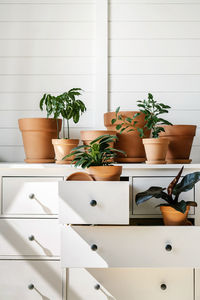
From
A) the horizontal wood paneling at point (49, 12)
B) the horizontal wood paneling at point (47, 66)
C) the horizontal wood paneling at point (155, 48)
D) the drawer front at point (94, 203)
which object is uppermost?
the horizontal wood paneling at point (49, 12)

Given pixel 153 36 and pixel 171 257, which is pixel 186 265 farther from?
pixel 153 36

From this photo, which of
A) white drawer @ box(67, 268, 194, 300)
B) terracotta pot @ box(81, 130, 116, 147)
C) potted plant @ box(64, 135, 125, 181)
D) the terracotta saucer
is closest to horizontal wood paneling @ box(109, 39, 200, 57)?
terracotta pot @ box(81, 130, 116, 147)

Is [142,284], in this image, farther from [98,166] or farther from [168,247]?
[98,166]

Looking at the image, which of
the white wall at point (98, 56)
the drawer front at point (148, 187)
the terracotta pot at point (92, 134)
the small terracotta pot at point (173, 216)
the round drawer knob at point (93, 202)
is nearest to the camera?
the round drawer knob at point (93, 202)

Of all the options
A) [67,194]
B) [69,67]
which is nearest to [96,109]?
[69,67]

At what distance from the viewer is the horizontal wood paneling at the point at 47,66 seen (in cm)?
174

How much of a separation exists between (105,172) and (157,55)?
0.90m

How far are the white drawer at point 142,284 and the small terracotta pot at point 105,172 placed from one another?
0.42 m

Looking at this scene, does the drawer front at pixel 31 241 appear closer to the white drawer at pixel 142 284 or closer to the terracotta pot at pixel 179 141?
the white drawer at pixel 142 284

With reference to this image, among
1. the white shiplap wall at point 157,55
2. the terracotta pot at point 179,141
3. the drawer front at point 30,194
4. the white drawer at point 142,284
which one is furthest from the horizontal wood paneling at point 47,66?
the white drawer at point 142,284

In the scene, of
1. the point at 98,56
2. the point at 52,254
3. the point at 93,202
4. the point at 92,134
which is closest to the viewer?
the point at 93,202

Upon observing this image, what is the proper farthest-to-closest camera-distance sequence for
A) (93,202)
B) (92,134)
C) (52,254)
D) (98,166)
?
(92,134) < (52,254) < (98,166) < (93,202)

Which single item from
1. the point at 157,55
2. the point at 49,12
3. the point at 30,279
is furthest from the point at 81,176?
the point at 49,12

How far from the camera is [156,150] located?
1.35 metres
